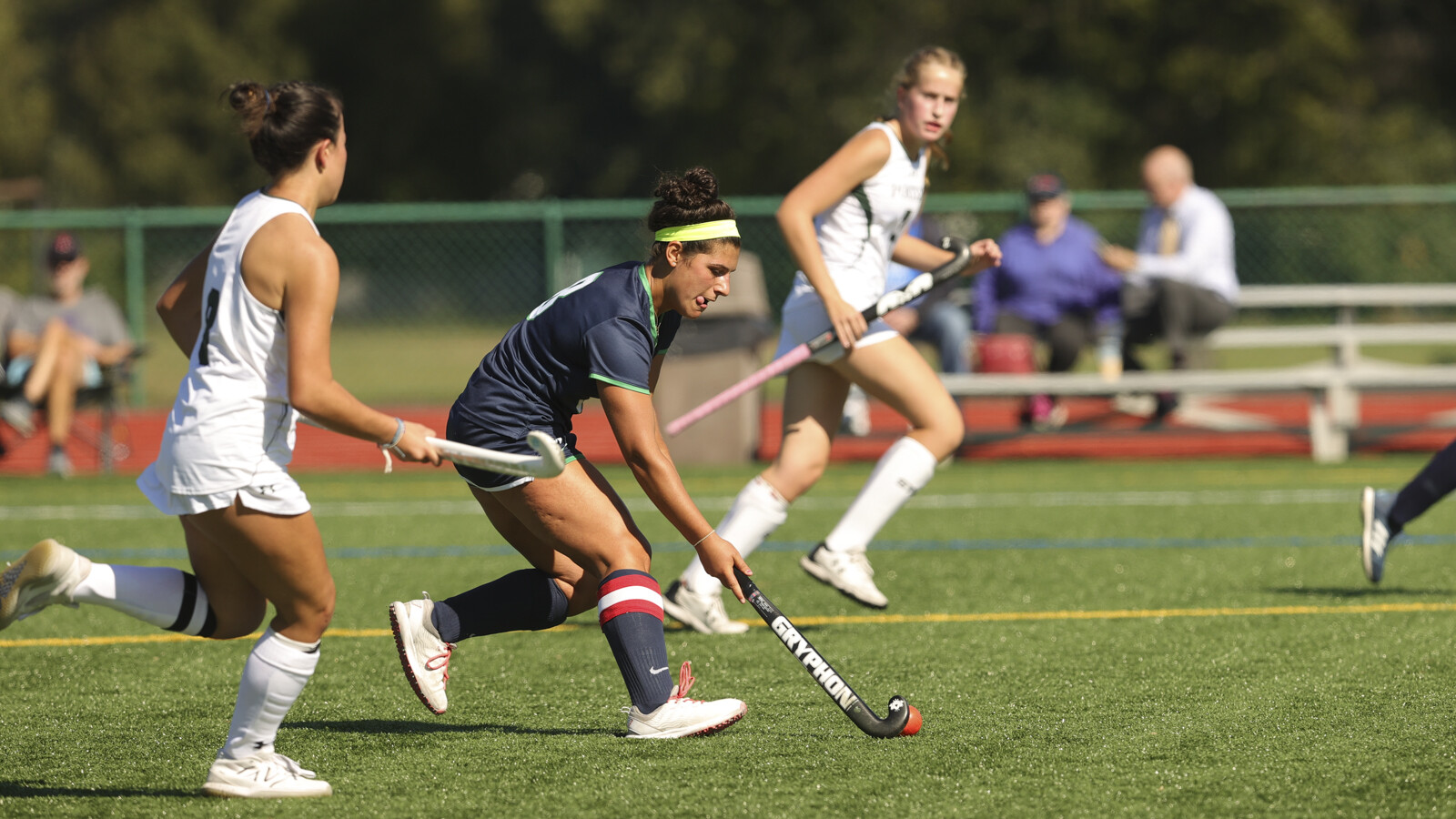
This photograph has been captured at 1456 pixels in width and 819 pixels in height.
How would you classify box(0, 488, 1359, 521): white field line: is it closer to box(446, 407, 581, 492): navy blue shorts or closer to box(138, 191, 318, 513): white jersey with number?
box(446, 407, 581, 492): navy blue shorts

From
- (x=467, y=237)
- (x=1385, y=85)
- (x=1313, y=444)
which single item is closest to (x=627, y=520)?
(x=1313, y=444)

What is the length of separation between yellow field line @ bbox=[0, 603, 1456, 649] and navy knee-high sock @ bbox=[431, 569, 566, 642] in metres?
1.33

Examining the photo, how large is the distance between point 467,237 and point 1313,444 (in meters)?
10.5

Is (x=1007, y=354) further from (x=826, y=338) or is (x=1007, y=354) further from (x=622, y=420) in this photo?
(x=622, y=420)

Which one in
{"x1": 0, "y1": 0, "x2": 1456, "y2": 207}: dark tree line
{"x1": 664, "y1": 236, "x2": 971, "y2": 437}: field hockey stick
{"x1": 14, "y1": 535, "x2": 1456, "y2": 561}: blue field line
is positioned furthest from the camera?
{"x1": 0, "y1": 0, "x2": 1456, "y2": 207}: dark tree line

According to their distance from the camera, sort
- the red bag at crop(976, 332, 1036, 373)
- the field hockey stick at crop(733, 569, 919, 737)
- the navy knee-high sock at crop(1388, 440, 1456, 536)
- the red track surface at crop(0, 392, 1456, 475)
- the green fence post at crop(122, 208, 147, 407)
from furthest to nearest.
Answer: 1. the green fence post at crop(122, 208, 147, 407)
2. the red track surface at crop(0, 392, 1456, 475)
3. the red bag at crop(976, 332, 1036, 373)
4. the navy knee-high sock at crop(1388, 440, 1456, 536)
5. the field hockey stick at crop(733, 569, 919, 737)

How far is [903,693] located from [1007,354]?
6.34m

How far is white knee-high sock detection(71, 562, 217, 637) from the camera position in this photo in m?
3.43

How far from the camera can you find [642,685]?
3.74m

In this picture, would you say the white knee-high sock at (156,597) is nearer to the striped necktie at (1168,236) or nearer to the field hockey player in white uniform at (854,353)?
the field hockey player in white uniform at (854,353)

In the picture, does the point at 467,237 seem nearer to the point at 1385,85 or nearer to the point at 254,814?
the point at 254,814

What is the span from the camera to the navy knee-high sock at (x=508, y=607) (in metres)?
4.04

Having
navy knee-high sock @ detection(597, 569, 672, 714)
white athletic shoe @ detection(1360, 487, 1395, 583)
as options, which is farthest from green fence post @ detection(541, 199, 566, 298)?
navy knee-high sock @ detection(597, 569, 672, 714)

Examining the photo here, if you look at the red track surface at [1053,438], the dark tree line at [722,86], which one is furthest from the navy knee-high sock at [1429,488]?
the dark tree line at [722,86]
